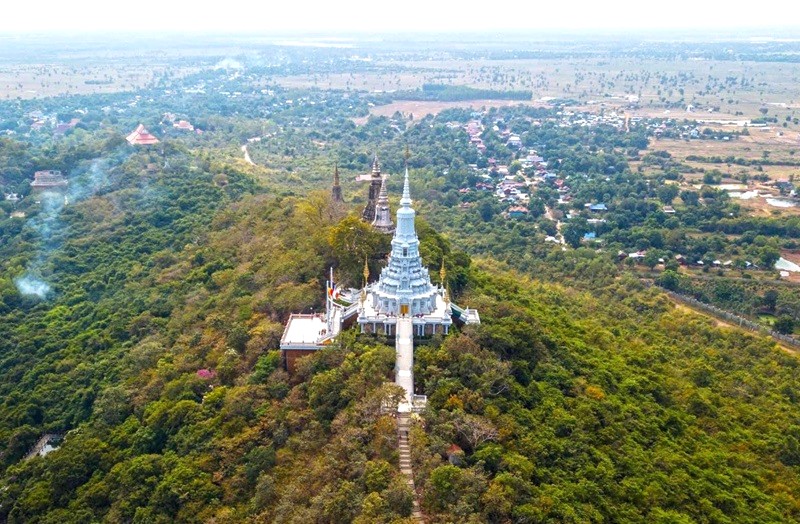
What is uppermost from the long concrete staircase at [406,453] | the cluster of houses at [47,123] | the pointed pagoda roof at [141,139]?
the long concrete staircase at [406,453]

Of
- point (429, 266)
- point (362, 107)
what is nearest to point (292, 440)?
point (429, 266)

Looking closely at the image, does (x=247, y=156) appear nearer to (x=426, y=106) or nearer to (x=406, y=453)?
(x=426, y=106)

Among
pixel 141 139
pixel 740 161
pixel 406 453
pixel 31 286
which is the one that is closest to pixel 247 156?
pixel 141 139

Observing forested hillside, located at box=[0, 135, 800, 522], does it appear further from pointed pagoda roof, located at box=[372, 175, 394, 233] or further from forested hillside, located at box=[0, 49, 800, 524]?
pointed pagoda roof, located at box=[372, 175, 394, 233]

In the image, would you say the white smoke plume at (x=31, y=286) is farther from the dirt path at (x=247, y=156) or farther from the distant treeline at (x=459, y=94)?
the distant treeline at (x=459, y=94)

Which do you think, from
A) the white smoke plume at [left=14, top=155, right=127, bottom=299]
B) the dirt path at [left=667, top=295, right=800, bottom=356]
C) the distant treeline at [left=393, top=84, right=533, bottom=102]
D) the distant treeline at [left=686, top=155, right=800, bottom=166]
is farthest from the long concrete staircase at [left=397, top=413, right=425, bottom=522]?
the distant treeline at [left=393, top=84, right=533, bottom=102]

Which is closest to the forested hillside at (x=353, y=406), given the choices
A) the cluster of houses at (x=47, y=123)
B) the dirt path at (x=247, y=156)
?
the dirt path at (x=247, y=156)

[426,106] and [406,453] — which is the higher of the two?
[406,453]
